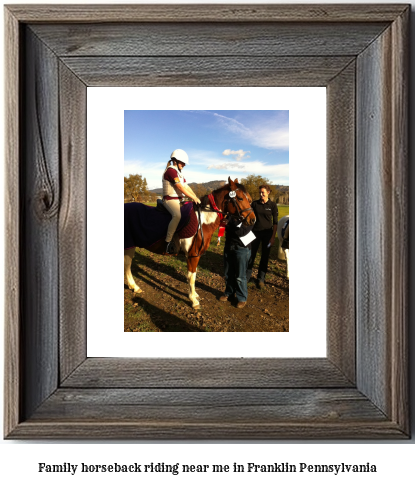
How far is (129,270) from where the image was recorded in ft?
2.93

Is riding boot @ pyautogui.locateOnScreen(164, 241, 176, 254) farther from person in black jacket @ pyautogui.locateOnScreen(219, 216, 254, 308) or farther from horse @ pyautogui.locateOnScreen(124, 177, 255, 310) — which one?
person in black jacket @ pyautogui.locateOnScreen(219, 216, 254, 308)

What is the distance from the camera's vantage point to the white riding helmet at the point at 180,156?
34.4 inches

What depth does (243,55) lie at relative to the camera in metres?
0.86

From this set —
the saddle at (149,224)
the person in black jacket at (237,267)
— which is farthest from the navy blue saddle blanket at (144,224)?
the person in black jacket at (237,267)

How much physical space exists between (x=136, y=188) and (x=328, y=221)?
418 mm

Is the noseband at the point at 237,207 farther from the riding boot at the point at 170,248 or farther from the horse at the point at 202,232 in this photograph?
the riding boot at the point at 170,248

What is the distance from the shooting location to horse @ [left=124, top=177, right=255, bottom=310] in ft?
2.90

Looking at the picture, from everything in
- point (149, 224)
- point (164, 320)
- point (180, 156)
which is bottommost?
point (164, 320)

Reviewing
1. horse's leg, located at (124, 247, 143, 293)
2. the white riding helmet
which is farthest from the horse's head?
horse's leg, located at (124, 247, 143, 293)

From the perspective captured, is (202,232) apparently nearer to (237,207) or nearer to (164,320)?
(237,207)

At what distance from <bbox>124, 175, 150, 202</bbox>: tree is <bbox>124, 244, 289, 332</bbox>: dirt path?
0.11m

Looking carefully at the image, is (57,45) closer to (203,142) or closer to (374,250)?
(203,142)

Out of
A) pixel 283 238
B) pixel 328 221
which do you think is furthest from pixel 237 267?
pixel 328 221
